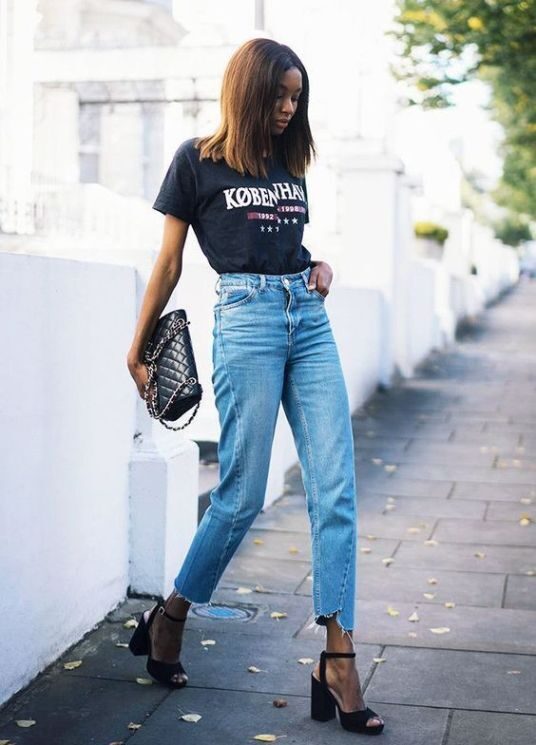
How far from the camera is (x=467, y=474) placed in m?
8.14

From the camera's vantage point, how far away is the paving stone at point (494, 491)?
24.1 feet

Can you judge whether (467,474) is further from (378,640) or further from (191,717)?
(191,717)

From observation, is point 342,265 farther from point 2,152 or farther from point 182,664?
point 182,664

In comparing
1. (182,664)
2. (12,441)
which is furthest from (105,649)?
(12,441)

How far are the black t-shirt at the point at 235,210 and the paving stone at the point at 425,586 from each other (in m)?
1.94

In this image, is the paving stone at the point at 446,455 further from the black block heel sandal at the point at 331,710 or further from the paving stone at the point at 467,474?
the black block heel sandal at the point at 331,710

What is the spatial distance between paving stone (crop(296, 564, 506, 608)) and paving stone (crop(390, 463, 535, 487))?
2.44 m

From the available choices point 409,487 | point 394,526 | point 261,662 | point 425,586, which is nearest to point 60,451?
point 261,662

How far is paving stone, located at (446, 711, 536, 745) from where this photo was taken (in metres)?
3.49

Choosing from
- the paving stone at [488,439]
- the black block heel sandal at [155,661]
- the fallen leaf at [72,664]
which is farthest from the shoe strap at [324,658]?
the paving stone at [488,439]

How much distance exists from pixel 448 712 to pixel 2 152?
1117 cm

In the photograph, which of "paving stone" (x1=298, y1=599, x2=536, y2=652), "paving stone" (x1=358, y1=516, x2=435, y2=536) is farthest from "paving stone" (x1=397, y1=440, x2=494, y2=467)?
"paving stone" (x1=298, y1=599, x2=536, y2=652)

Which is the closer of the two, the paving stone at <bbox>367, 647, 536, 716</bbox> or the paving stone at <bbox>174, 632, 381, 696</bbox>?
the paving stone at <bbox>367, 647, 536, 716</bbox>

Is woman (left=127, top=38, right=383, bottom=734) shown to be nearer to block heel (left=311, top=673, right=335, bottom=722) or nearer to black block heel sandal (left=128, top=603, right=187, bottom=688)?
block heel (left=311, top=673, right=335, bottom=722)
